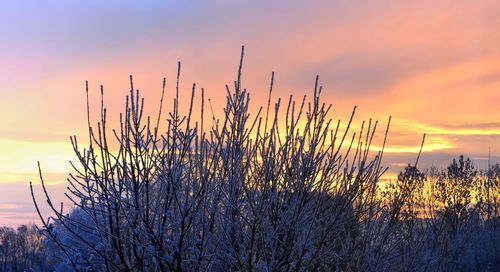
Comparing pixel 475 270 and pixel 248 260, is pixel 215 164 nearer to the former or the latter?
pixel 248 260

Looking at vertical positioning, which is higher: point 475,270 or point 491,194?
point 491,194

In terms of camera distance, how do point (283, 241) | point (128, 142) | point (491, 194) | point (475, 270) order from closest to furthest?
point (128, 142)
point (283, 241)
point (475, 270)
point (491, 194)

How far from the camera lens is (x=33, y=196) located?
6859 mm

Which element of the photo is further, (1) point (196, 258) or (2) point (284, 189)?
(2) point (284, 189)

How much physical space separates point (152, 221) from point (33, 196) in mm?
1259

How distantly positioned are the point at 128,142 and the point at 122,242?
1131 millimetres

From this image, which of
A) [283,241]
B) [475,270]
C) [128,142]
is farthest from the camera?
[475,270]

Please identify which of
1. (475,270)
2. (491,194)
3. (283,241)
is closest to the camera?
(283,241)

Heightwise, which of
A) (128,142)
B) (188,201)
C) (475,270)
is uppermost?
(128,142)

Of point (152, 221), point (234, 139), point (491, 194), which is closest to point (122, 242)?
point (152, 221)

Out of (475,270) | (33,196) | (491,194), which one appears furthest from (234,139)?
(491,194)

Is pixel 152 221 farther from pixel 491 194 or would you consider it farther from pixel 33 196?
pixel 491 194

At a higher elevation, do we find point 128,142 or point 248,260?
point 128,142

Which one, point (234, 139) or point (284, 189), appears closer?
point (234, 139)
